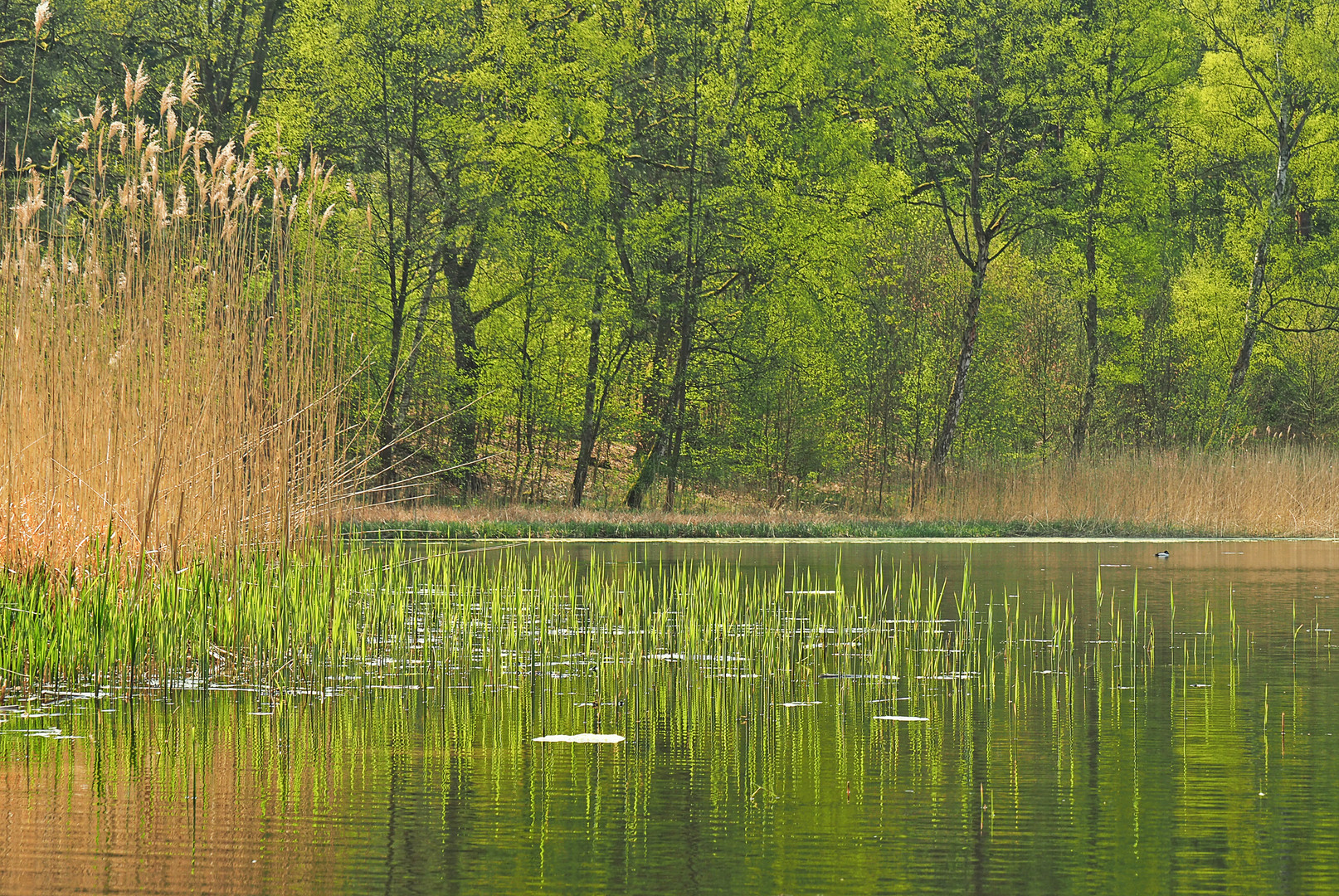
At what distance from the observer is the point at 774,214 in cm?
3438

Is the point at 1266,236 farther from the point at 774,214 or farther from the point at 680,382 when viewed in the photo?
the point at 680,382

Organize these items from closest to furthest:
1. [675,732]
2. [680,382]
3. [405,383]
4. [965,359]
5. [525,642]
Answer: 1. [675,732]
2. [525,642]
3. [405,383]
4. [680,382]
5. [965,359]

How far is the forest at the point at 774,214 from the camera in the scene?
33.4 m

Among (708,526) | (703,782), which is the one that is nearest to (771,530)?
(708,526)

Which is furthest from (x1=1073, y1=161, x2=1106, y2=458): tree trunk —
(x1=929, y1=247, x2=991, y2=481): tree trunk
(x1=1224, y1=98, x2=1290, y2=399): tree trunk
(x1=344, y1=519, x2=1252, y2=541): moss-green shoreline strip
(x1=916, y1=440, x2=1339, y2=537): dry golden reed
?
(x1=344, y1=519, x2=1252, y2=541): moss-green shoreline strip

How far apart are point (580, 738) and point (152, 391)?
14.5 ft

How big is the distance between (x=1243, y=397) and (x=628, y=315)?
15.7 meters

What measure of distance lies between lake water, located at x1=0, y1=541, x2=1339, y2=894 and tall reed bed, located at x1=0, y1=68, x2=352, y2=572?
1.42 m

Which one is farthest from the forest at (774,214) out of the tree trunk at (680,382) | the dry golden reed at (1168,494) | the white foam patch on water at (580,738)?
the white foam patch on water at (580,738)

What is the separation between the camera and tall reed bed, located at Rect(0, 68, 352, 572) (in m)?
10.7

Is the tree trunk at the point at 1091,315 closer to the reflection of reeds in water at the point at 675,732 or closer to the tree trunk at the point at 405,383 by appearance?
the tree trunk at the point at 405,383

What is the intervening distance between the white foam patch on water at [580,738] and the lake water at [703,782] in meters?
0.10

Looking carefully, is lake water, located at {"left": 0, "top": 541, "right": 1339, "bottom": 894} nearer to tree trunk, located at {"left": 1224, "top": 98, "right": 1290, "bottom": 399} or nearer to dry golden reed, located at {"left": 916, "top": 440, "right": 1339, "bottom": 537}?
→ dry golden reed, located at {"left": 916, "top": 440, "right": 1339, "bottom": 537}

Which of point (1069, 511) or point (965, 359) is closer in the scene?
point (1069, 511)
